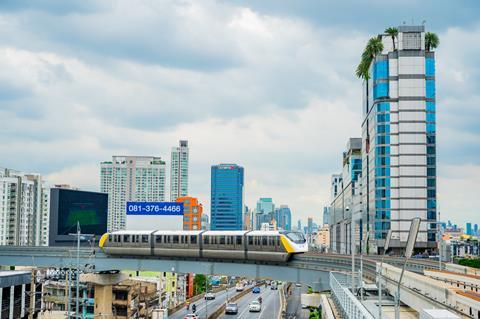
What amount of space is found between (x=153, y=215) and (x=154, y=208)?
114cm

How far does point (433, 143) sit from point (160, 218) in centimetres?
4407

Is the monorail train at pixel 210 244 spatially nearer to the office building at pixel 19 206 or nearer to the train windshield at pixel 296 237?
the train windshield at pixel 296 237

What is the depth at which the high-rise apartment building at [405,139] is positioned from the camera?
95.2m

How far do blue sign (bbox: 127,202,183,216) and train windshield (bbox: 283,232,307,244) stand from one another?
4002 cm

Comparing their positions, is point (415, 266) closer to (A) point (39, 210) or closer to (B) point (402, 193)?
(B) point (402, 193)

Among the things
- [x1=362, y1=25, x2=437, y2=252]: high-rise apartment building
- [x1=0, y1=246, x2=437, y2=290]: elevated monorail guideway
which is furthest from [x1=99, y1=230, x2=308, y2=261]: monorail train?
[x1=362, y1=25, x2=437, y2=252]: high-rise apartment building

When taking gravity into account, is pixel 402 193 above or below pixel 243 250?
above

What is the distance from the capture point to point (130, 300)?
86.4 metres

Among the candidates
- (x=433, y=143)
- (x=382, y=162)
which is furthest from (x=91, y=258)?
(x=433, y=143)

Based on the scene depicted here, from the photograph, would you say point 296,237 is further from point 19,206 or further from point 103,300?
point 19,206

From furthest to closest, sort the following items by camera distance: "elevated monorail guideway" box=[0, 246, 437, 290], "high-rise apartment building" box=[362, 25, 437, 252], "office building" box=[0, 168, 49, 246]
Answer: "office building" box=[0, 168, 49, 246], "high-rise apartment building" box=[362, 25, 437, 252], "elevated monorail guideway" box=[0, 246, 437, 290]

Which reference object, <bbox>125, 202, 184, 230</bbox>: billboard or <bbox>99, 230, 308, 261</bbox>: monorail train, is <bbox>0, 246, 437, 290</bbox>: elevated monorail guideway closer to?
<bbox>99, 230, 308, 261</bbox>: monorail train

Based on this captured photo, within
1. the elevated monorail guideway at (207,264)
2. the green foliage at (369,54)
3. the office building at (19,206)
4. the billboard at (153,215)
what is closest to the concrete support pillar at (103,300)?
the elevated monorail guideway at (207,264)

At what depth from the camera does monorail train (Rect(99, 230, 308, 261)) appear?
2207 inches
